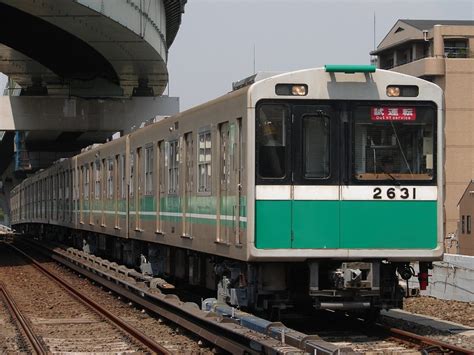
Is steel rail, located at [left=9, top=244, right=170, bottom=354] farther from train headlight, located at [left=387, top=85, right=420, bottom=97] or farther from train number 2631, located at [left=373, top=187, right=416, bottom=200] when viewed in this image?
train headlight, located at [left=387, top=85, right=420, bottom=97]

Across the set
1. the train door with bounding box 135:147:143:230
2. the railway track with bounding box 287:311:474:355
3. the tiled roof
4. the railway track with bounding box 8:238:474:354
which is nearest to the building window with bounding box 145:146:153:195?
the train door with bounding box 135:147:143:230

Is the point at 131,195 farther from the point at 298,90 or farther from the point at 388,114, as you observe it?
the point at 388,114

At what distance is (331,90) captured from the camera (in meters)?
10.9

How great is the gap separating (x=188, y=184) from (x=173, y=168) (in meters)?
1.13

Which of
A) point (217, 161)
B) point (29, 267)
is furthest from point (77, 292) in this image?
point (29, 267)

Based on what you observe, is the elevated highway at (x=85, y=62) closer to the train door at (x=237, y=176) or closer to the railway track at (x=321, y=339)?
the train door at (x=237, y=176)

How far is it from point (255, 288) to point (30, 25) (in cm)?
1512

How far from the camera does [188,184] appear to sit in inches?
541

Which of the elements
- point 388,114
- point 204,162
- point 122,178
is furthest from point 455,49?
point 388,114

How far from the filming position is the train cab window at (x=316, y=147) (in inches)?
428

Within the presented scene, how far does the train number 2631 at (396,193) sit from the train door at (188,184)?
3.35 m

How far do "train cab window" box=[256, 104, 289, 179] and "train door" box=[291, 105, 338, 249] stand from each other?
11 centimetres

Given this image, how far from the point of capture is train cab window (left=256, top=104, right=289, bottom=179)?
35.3 feet

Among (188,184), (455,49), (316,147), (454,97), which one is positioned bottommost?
(188,184)
